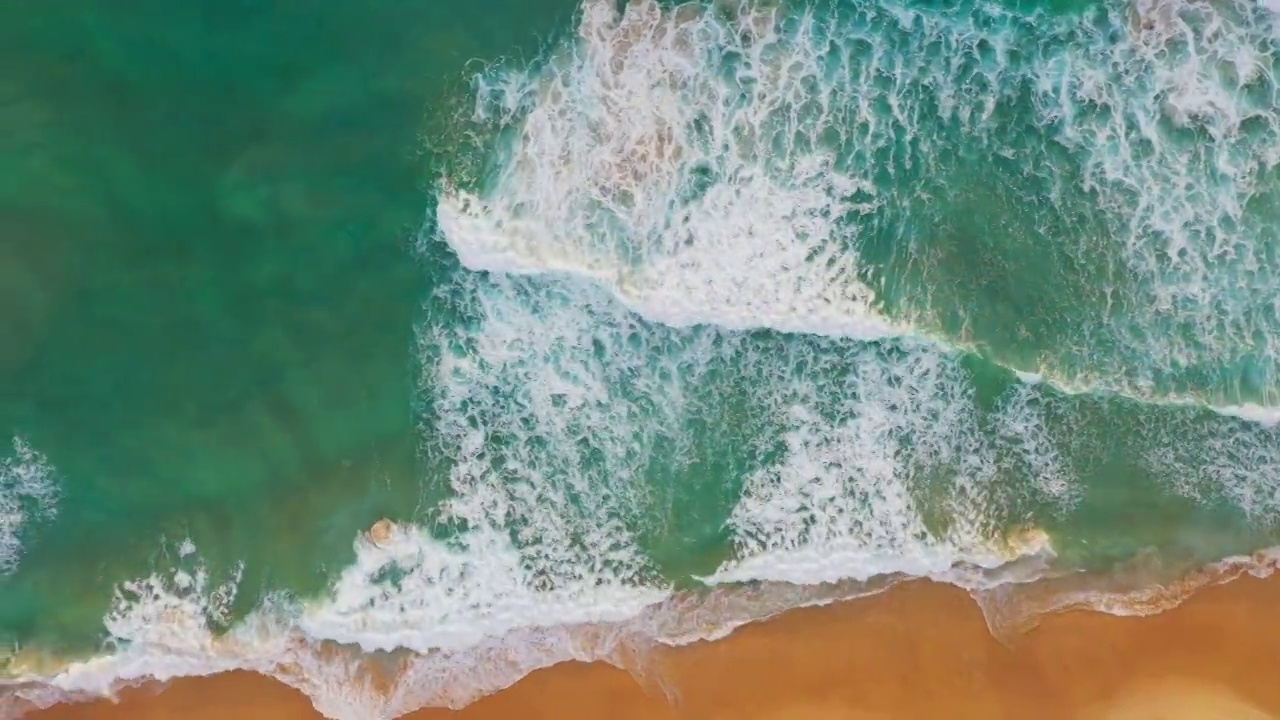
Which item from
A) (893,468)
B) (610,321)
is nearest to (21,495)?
(610,321)

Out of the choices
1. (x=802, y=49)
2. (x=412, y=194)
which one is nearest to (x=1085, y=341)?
(x=802, y=49)

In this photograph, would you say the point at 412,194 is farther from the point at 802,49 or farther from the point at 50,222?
the point at 802,49

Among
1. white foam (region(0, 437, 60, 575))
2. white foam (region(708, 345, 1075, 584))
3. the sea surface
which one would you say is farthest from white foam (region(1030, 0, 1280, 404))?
white foam (region(0, 437, 60, 575))

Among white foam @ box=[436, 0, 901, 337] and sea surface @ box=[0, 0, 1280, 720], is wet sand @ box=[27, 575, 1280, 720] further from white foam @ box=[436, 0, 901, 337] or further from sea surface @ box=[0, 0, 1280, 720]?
white foam @ box=[436, 0, 901, 337]

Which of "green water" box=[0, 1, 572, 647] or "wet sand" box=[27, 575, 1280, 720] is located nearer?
"wet sand" box=[27, 575, 1280, 720]

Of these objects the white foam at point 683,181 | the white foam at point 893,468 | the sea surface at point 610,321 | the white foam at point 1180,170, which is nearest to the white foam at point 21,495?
the sea surface at point 610,321

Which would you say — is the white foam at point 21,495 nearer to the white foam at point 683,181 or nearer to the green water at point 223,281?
the green water at point 223,281
